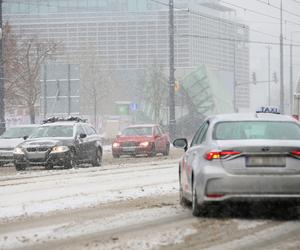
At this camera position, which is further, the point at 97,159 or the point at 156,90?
the point at 156,90

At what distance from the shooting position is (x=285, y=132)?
11.1m

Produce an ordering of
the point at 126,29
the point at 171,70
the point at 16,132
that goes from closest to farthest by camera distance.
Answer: the point at 16,132 → the point at 171,70 → the point at 126,29

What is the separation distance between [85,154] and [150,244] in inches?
701

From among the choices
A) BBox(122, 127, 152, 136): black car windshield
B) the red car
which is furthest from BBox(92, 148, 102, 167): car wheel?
BBox(122, 127, 152, 136): black car windshield

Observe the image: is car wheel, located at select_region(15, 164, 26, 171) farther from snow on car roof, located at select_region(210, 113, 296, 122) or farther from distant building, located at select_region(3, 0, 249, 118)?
distant building, located at select_region(3, 0, 249, 118)

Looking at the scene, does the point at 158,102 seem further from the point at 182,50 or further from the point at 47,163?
the point at 182,50

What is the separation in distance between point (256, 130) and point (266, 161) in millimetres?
775

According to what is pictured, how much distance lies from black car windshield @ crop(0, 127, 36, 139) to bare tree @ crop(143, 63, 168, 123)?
55.5 m

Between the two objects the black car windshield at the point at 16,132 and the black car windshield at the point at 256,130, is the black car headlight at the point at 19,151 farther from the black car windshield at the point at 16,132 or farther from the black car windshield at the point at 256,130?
the black car windshield at the point at 256,130

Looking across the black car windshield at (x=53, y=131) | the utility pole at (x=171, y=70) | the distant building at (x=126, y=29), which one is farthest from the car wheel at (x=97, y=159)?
the distant building at (x=126, y=29)

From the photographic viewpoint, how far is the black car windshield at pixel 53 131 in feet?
84.3

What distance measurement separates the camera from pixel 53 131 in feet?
85.2

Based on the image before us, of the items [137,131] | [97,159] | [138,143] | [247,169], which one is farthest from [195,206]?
[137,131]

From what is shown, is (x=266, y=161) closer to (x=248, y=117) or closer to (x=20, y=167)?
(x=248, y=117)
